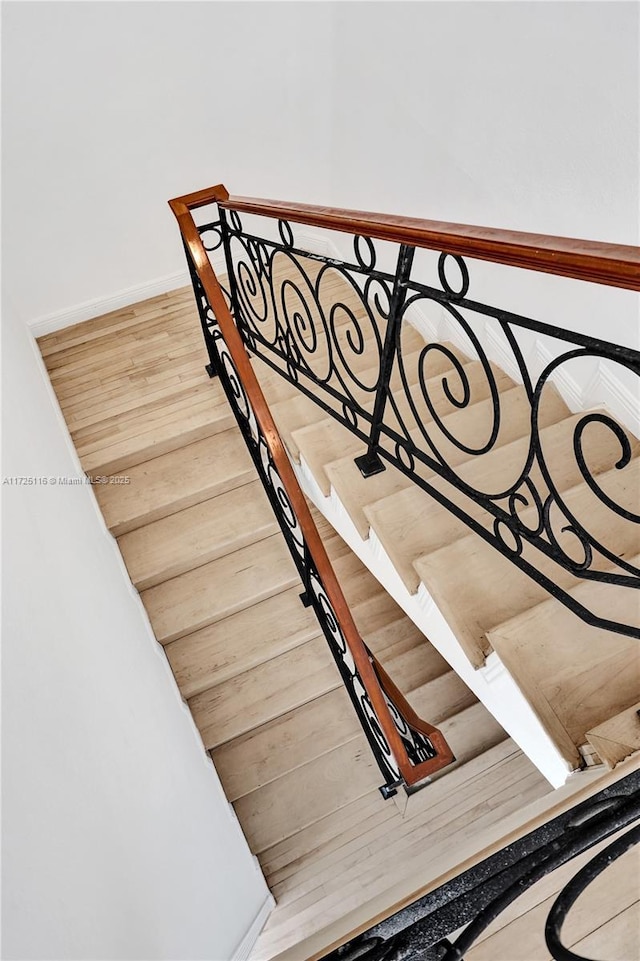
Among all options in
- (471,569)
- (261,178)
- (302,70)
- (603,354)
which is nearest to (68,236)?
(261,178)

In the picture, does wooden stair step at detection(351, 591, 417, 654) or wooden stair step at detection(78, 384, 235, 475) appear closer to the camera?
wooden stair step at detection(78, 384, 235, 475)

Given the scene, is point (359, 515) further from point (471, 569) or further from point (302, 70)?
point (302, 70)

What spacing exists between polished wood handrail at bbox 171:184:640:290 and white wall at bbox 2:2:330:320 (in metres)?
2.17

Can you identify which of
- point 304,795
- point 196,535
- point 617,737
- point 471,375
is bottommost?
point 304,795

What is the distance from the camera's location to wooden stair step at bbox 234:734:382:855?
308 centimetres

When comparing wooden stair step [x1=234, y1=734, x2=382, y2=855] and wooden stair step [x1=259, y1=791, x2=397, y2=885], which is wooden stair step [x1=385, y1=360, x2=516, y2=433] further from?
wooden stair step [x1=259, y1=791, x2=397, y2=885]

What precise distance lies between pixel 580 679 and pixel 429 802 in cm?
167

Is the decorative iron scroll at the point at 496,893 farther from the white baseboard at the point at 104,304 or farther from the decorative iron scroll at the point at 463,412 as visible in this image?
the white baseboard at the point at 104,304

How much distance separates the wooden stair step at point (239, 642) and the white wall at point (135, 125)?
2.48 meters

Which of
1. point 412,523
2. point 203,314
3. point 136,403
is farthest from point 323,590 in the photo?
point 136,403

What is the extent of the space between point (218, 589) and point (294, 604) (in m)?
0.44

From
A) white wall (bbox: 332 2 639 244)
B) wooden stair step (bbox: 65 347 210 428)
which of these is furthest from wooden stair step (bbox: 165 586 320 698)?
white wall (bbox: 332 2 639 244)

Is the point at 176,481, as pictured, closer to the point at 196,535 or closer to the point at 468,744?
the point at 196,535

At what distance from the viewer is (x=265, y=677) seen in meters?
3.24
